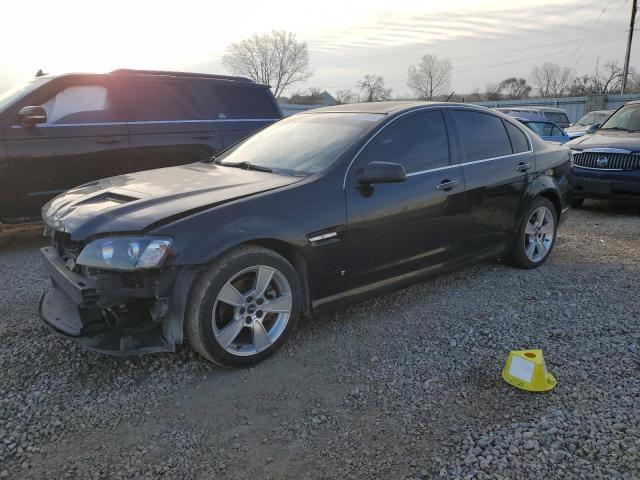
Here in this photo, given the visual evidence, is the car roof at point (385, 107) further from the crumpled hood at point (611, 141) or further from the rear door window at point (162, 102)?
the crumpled hood at point (611, 141)

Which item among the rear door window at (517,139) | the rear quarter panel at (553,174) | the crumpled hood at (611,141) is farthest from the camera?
the crumpled hood at (611,141)

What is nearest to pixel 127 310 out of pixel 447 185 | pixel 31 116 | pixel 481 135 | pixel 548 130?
pixel 447 185

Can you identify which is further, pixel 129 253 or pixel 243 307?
pixel 243 307

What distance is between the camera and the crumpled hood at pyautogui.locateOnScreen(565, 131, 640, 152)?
769 cm

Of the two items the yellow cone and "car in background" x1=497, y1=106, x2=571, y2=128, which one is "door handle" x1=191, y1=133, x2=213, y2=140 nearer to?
the yellow cone

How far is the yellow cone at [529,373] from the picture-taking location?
9.39 feet

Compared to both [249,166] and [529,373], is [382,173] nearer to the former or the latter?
[249,166]

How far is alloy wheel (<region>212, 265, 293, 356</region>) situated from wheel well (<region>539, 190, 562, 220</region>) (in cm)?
313

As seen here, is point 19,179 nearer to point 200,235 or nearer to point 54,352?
point 54,352

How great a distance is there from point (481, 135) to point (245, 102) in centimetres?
357

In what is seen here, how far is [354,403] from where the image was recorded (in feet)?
9.20

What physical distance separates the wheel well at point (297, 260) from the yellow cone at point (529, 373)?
130 centimetres

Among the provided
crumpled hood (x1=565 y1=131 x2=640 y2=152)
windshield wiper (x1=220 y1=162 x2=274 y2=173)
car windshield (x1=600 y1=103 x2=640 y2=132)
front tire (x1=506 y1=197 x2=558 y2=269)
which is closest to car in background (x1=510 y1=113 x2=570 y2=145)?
car windshield (x1=600 y1=103 x2=640 y2=132)

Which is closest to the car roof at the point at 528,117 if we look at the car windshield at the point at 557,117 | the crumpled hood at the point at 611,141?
the car windshield at the point at 557,117
